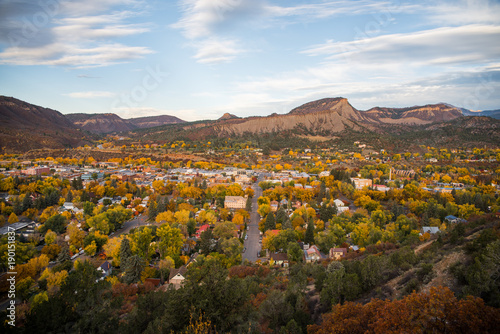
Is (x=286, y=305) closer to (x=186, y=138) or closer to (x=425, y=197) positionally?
(x=425, y=197)

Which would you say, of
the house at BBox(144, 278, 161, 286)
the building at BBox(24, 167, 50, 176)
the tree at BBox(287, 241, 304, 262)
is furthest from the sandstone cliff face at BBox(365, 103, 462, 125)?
the house at BBox(144, 278, 161, 286)

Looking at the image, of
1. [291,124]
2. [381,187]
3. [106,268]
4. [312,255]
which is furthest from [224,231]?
[291,124]

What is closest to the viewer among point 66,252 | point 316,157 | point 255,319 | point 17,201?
point 255,319

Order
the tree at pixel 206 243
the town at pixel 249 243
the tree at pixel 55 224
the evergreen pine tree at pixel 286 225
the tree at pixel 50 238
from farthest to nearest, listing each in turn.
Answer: the evergreen pine tree at pixel 286 225 → the tree at pixel 55 224 → the tree at pixel 50 238 → the tree at pixel 206 243 → the town at pixel 249 243

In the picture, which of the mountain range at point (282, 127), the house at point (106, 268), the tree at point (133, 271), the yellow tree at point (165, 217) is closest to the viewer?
the tree at point (133, 271)

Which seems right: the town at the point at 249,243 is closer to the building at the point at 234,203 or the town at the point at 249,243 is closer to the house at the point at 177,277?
the house at the point at 177,277

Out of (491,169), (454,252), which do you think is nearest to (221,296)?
(454,252)

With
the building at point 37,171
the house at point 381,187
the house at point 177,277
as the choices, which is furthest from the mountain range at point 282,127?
the house at point 177,277
